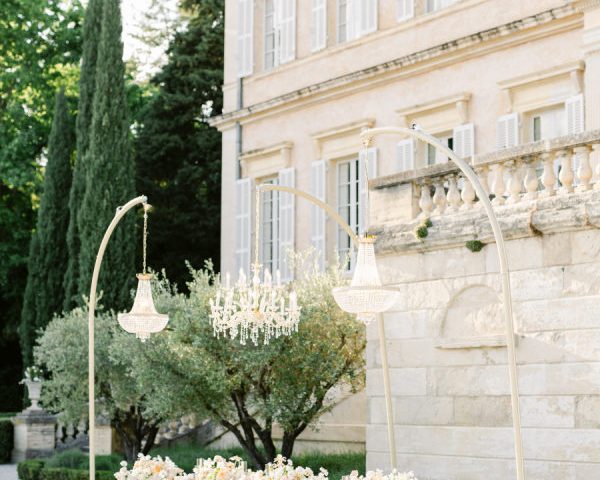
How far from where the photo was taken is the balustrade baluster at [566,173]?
11727mm

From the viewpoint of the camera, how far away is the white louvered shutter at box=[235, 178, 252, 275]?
830 inches

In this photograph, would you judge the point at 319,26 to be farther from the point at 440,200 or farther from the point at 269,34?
the point at 440,200

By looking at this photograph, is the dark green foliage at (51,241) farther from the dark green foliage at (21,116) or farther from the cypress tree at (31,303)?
the dark green foliage at (21,116)

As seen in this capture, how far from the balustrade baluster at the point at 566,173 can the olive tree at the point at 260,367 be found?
4.33 m

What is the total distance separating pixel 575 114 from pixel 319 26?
6152 millimetres

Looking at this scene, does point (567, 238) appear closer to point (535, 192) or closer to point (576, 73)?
point (535, 192)

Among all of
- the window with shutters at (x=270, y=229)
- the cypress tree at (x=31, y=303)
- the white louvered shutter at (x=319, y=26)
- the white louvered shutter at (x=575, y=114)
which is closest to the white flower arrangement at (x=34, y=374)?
the cypress tree at (x=31, y=303)

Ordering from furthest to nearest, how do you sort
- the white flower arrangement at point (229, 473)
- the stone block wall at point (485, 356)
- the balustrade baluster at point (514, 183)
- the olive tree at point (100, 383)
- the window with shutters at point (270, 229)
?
the window with shutters at point (270, 229) < the olive tree at point (100, 383) < the balustrade baluster at point (514, 183) < the stone block wall at point (485, 356) < the white flower arrangement at point (229, 473)

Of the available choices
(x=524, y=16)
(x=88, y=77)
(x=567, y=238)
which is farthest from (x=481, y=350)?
(x=88, y=77)

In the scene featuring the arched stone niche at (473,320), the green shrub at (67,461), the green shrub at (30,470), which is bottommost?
the green shrub at (30,470)

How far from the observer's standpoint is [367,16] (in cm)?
1958

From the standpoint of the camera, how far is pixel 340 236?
64.4 ft

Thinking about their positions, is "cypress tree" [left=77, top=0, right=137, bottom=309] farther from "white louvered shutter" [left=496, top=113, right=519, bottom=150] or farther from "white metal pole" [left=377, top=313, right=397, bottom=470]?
"white metal pole" [left=377, top=313, right=397, bottom=470]

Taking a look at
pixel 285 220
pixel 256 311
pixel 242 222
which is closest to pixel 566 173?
pixel 256 311
